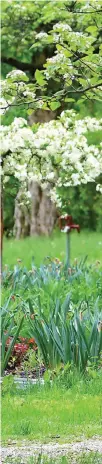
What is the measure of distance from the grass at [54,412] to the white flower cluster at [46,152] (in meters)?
5.32

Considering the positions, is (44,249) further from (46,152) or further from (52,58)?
(52,58)

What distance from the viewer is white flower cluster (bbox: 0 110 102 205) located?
11.2 m

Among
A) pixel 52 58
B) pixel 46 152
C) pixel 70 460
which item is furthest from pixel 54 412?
pixel 46 152

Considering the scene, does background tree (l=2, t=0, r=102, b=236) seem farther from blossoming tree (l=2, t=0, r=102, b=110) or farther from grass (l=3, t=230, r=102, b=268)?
grass (l=3, t=230, r=102, b=268)

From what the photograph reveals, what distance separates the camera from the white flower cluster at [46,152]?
11.2 m

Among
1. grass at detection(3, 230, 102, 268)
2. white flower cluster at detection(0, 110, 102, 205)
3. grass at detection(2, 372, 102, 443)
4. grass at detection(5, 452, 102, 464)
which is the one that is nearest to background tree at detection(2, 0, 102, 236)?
white flower cluster at detection(0, 110, 102, 205)

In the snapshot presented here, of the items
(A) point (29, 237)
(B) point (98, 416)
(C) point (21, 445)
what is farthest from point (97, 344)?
(A) point (29, 237)

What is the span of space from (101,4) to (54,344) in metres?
2.68

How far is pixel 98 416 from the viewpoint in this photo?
5637 millimetres

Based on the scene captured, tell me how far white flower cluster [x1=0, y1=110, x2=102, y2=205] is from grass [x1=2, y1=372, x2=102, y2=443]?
209 inches

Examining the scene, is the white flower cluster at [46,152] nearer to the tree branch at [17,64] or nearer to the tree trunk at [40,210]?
the tree branch at [17,64]

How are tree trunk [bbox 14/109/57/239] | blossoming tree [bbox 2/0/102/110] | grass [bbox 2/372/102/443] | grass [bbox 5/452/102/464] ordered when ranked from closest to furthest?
grass [bbox 5/452/102/464] < grass [bbox 2/372/102/443] < blossoming tree [bbox 2/0/102/110] < tree trunk [bbox 14/109/57/239]

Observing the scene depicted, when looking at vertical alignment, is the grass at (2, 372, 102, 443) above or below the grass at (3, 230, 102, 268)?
below

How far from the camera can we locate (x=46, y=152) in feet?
37.3
